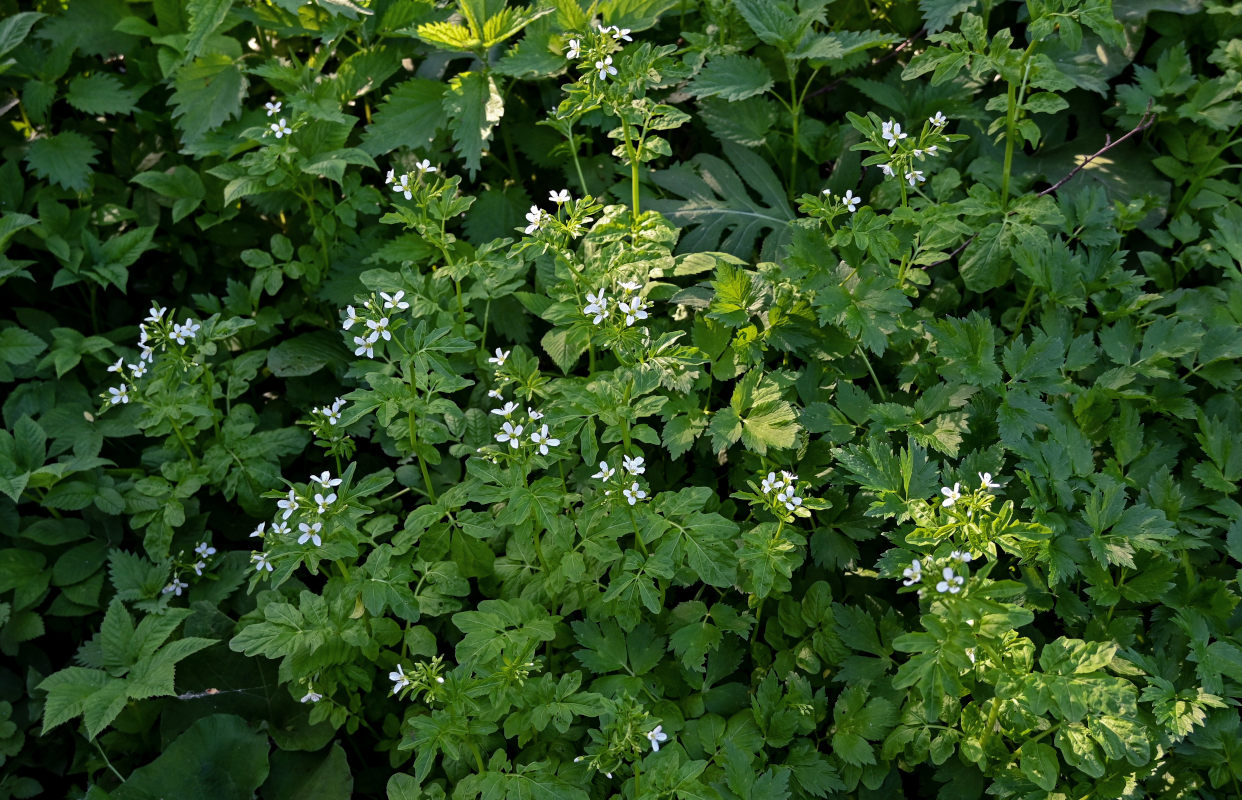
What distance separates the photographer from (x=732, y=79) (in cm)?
298

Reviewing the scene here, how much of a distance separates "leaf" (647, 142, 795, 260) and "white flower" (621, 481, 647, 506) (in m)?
1.08

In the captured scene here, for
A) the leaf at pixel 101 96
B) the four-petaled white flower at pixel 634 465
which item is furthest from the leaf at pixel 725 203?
the leaf at pixel 101 96

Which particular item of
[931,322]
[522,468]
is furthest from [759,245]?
[522,468]

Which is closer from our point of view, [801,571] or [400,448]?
[400,448]

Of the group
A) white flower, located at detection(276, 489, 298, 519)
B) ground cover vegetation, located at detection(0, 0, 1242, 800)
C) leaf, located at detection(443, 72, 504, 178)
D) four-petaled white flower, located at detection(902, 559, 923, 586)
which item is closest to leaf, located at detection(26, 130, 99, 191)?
ground cover vegetation, located at detection(0, 0, 1242, 800)

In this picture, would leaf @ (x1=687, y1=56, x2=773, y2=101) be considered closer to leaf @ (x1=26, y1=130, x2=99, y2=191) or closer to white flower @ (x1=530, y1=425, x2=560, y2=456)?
white flower @ (x1=530, y1=425, x2=560, y2=456)

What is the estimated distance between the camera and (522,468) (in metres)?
2.19

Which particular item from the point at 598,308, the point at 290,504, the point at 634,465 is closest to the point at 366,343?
the point at 290,504

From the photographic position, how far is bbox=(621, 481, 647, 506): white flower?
7.08ft

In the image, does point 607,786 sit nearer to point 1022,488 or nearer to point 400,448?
point 400,448

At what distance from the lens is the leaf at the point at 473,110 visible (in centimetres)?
304

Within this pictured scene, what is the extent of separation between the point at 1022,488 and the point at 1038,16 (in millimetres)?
1201

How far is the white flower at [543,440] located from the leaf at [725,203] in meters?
1.06

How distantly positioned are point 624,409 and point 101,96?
2.35 metres
